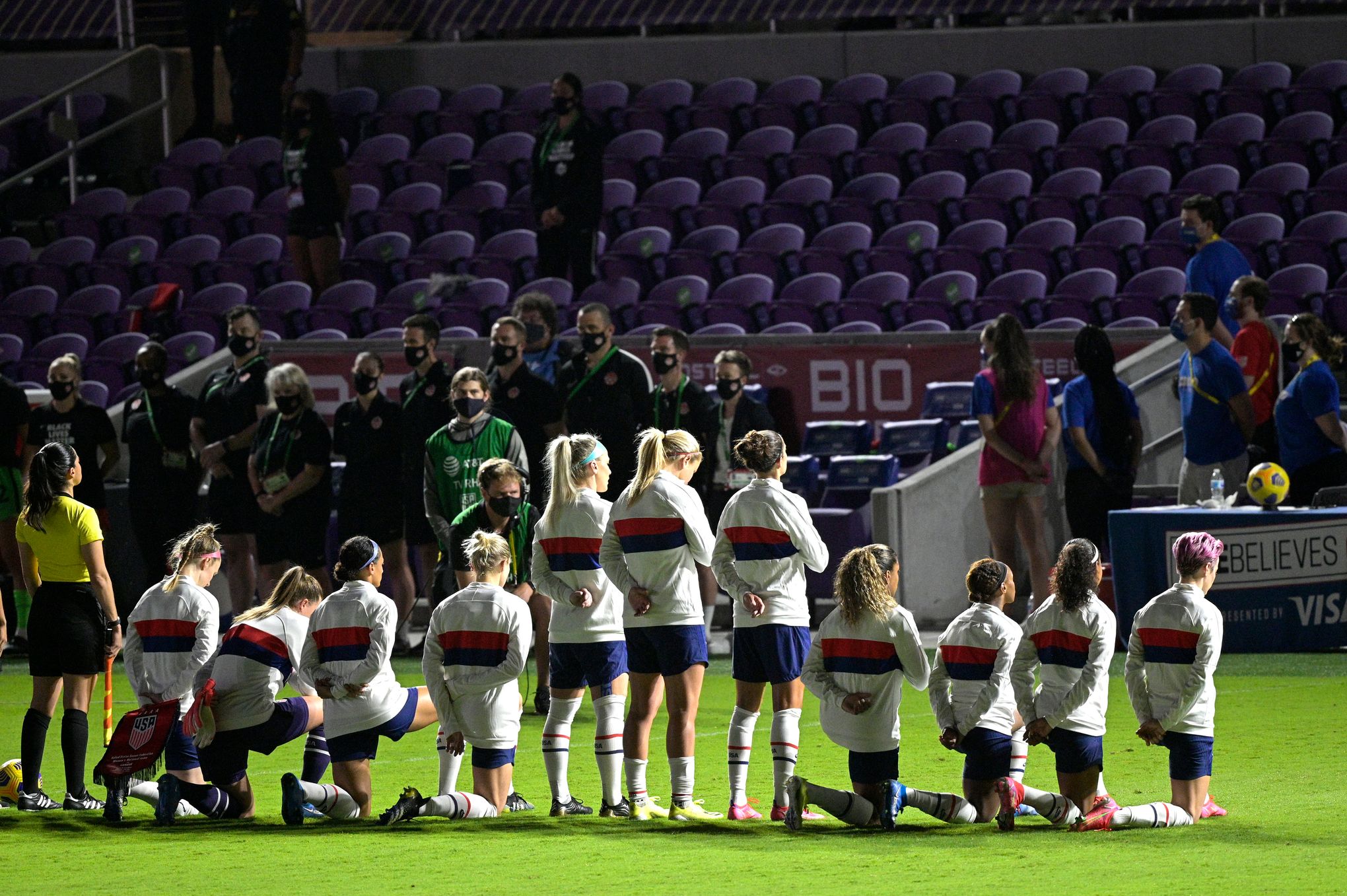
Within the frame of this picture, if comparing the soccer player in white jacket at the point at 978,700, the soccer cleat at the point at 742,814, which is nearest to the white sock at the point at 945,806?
the soccer player in white jacket at the point at 978,700

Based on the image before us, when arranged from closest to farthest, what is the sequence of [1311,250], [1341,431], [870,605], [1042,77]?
[870,605] < [1341,431] < [1311,250] < [1042,77]

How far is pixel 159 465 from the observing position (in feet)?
45.3

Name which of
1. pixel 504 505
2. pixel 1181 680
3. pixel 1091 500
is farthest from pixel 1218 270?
pixel 1181 680

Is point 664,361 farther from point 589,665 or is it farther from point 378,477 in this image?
point 589,665

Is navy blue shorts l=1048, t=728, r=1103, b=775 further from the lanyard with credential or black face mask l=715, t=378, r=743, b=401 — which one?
the lanyard with credential

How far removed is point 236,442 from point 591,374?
2.51 meters

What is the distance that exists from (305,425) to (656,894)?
7077mm

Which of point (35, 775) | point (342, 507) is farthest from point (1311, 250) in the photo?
point (35, 775)

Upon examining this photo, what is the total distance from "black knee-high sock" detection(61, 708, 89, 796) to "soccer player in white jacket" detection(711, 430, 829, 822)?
8.62 ft

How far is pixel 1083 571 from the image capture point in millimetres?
7453

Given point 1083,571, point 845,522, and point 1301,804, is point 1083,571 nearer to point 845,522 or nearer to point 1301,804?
point 1301,804

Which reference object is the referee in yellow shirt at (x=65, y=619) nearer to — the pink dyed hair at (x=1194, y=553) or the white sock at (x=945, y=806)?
the white sock at (x=945, y=806)

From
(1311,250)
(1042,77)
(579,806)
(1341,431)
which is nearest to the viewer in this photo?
(579,806)

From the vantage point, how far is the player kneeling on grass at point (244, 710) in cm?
789
